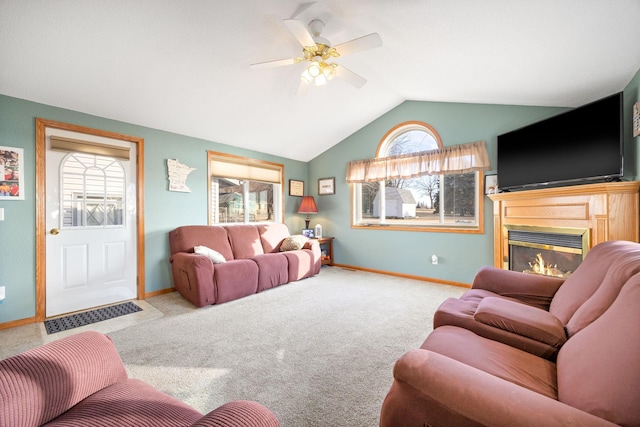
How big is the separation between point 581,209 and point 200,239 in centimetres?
421

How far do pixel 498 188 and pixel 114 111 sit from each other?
15.1 feet

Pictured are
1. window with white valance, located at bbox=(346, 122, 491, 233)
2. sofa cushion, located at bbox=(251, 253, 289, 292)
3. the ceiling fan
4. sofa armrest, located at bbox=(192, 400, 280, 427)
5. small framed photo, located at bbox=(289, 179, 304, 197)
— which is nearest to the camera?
sofa armrest, located at bbox=(192, 400, 280, 427)

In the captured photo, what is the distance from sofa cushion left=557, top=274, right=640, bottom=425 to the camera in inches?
26.5

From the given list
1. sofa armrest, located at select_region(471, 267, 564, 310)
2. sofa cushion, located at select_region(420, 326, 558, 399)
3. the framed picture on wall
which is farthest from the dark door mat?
sofa armrest, located at select_region(471, 267, 564, 310)

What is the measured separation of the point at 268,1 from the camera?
2.04 meters

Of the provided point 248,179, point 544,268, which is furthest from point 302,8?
point 544,268

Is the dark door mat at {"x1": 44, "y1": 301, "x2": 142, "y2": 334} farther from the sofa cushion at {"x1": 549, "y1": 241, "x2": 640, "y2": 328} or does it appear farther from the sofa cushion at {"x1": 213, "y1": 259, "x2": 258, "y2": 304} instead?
the sofa cushion at {"x1": 549, "y1": 241, "x2": 640, "y2": 328}

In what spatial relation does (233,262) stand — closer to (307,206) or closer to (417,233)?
(307,206)

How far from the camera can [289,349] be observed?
2.07m

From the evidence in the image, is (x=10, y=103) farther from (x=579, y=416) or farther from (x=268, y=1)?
(x=579, y=416)

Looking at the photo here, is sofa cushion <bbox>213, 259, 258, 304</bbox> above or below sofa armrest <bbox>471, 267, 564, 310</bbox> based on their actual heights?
below

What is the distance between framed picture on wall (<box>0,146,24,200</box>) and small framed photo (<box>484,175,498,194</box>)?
520 cm

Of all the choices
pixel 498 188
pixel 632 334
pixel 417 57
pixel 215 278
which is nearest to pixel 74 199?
pixel 215 278

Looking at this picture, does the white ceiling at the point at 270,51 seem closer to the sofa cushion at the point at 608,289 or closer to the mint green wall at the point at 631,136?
Result: the mint green wall at the point at 631,136
